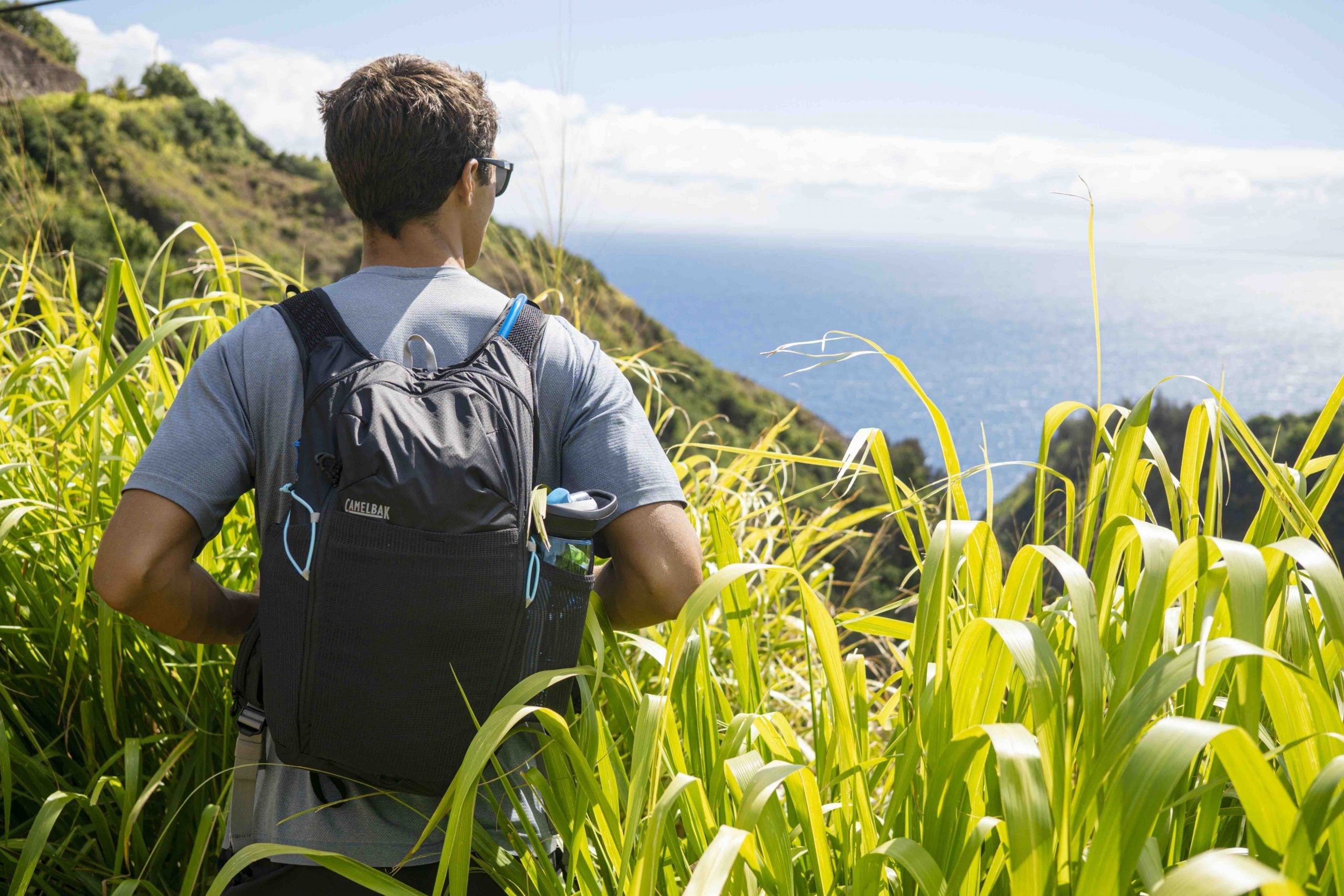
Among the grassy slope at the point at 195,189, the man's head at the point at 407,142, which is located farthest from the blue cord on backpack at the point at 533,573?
the grassy slope at the point at 195,189

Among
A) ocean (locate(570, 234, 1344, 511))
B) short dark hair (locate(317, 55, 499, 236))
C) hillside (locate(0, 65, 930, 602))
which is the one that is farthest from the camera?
ocean (locate(570, 234, 1344, 511))

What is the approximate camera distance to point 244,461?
3.21 feet

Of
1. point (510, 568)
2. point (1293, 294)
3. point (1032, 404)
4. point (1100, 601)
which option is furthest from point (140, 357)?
point (1293, 294)

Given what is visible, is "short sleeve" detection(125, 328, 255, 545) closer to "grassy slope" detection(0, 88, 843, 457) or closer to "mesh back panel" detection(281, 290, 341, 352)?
"mesh back panel" detection(281, 290, 341, 352)

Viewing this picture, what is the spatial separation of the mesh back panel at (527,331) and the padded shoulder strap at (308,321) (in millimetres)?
191

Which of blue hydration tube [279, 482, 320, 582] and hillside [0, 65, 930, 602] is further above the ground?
hillside [0, 65, 930, 602]

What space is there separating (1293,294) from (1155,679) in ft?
152

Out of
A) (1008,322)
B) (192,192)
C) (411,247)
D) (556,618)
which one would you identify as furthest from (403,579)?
(1008,322)

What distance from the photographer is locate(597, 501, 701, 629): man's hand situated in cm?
100

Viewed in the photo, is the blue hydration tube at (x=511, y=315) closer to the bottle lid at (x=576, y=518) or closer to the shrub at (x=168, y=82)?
the bottle lid at (x=576, y=518)

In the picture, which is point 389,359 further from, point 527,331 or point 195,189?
point 195,189

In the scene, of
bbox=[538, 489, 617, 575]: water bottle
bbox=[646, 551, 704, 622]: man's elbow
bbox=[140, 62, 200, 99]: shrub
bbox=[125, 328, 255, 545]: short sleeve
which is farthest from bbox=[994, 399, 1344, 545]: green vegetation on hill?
bbox=[140, 62, 200, 99]: shrub

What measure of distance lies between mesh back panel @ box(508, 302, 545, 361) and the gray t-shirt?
0.02 meters

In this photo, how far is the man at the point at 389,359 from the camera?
941 mm
